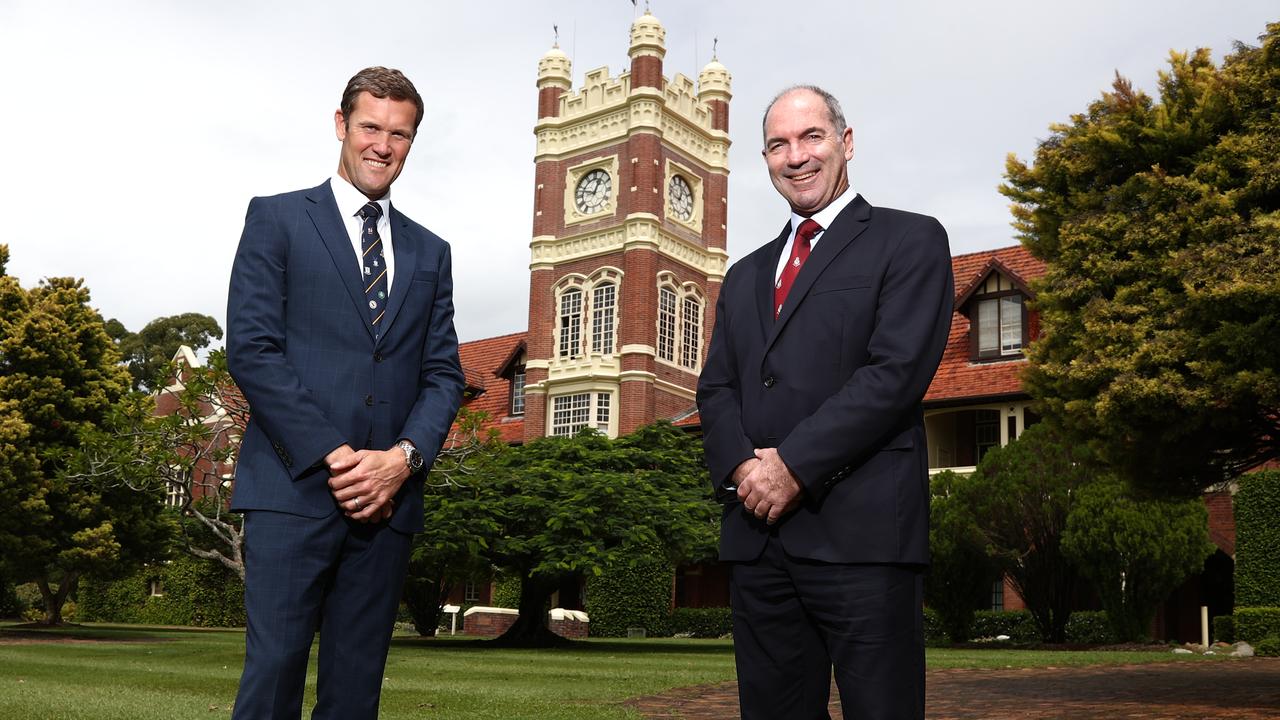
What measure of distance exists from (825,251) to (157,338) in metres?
58.9

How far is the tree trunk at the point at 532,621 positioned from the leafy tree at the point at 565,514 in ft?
0.07

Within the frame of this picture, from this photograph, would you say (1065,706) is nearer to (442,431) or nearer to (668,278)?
(442,431)

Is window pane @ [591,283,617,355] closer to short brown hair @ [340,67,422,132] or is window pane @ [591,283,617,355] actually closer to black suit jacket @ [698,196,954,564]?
short brown hair @ [340,67,422,132]

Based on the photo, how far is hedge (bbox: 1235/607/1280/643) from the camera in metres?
20.0

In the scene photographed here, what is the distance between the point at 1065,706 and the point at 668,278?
3119 cm

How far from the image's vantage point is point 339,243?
3.54 meters

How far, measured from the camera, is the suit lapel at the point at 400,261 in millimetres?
3568

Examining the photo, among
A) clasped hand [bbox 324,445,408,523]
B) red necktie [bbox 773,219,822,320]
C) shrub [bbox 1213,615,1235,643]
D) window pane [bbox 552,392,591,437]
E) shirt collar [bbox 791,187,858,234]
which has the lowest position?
shrub [bbox 1213,615,1235,643]

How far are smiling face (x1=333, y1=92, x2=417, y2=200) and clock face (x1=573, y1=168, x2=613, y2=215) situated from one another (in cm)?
3751

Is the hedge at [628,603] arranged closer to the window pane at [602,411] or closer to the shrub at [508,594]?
the shrub at [508,594]

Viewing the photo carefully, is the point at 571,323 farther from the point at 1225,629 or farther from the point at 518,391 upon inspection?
the point at 1225,629

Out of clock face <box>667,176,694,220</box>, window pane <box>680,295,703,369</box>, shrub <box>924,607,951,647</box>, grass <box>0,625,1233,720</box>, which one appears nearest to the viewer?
grass <box>0,625,1233,720</box>

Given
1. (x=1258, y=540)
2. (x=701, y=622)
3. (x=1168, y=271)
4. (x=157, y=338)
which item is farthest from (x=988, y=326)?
(x=157, y=338)

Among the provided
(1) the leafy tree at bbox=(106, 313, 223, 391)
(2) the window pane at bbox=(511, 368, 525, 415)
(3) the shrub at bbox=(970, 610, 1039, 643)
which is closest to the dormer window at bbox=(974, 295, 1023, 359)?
(3) the shrub at bbox=(970, 610, 1039, 643)
